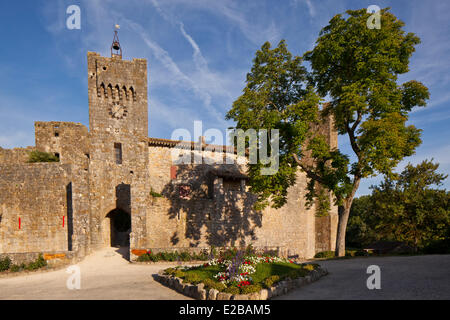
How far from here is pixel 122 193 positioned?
78.9 ft

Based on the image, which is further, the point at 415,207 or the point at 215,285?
the point at 415,207

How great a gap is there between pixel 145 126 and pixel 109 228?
33.6ft

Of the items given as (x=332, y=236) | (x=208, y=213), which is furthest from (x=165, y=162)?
(x=332, y=236)

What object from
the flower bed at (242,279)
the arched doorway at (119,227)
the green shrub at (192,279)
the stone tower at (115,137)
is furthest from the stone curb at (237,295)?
the arched doorway at (119,227)

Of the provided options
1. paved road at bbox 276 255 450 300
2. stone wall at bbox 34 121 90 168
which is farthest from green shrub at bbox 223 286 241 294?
stone wall at bbox 34 121 90 168

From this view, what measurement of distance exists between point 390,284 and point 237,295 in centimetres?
531

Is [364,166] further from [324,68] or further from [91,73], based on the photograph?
[91,73]

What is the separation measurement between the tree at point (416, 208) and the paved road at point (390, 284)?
710 centimetres

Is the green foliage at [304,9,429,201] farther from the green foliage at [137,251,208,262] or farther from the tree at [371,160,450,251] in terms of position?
the green foliage at [137,251,208,262]

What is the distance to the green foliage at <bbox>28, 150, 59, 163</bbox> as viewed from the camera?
955 inches

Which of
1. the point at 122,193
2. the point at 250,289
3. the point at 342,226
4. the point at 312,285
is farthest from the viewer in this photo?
the point at 122,193

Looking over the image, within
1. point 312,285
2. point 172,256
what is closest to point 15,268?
point 172,256

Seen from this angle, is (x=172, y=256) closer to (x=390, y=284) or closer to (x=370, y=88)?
(x=390, y=284)

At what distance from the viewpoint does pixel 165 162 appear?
27.2 metres
